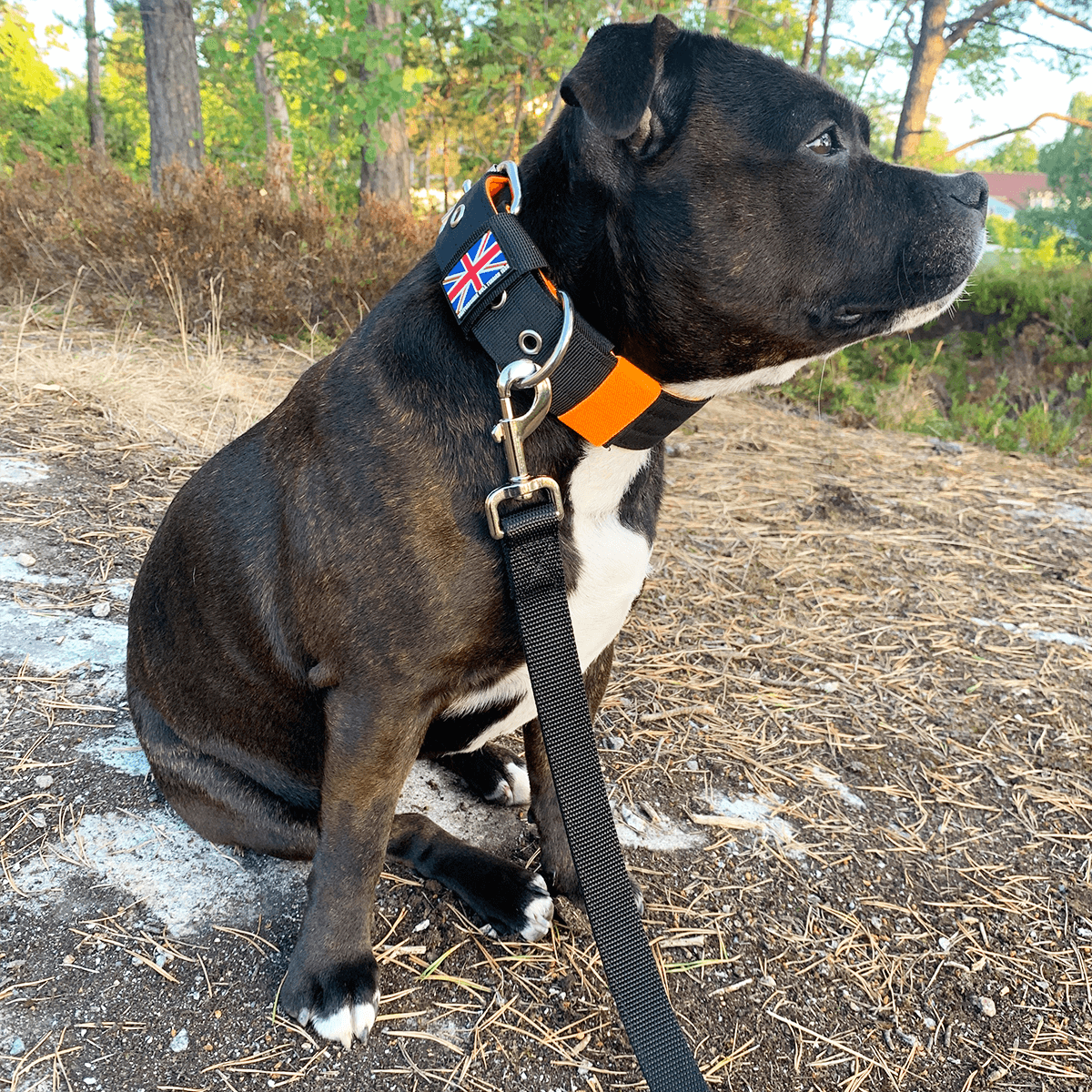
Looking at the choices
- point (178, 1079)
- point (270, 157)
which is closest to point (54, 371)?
point (270, 157)

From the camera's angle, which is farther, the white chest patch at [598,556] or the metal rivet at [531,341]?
the white chest patch at [598,556]

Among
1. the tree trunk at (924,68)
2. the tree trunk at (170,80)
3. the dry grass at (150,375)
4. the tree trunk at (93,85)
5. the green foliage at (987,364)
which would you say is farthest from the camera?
the tree trunk at (93,85)

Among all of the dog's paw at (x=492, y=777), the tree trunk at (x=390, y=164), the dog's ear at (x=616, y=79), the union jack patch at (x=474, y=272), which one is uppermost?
the tree trunk at (x=390, y=164)

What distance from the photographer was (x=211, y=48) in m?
8.23

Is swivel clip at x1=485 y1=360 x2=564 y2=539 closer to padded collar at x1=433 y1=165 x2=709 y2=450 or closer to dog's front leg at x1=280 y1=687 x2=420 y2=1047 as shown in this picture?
padded collar at x1=433 y1=165 x2=709 y2=450

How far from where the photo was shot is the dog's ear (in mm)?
1510

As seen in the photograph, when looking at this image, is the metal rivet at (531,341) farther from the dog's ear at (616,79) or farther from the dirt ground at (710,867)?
the dirt ground at (710,867)

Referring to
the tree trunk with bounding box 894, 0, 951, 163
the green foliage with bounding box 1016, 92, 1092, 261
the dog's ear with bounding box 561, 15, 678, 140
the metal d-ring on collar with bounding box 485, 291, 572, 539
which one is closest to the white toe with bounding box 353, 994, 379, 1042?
the metal d-ring on collar with bounding box 485, 291, 572, 539

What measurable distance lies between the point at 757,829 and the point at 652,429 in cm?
134

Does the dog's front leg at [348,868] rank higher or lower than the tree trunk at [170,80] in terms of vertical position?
lower

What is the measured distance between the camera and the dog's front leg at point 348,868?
1696 millimetres

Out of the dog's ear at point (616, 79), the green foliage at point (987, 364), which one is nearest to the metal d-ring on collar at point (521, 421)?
the dog's ear at point (616, 79)

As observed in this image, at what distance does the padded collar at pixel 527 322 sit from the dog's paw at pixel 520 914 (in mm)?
1122

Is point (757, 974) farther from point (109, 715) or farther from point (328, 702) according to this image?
point (109, 715)
